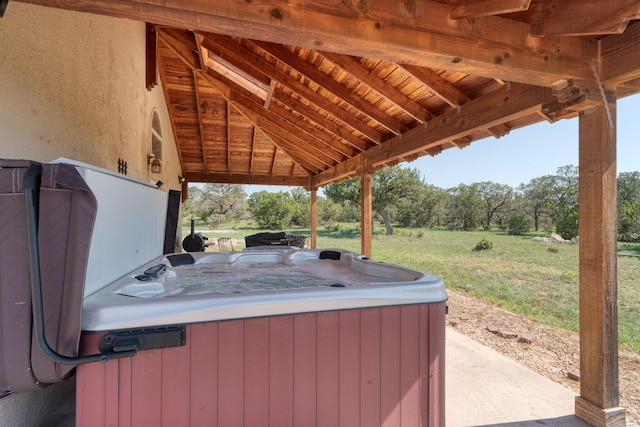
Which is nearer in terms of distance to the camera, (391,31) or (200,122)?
(391,31)

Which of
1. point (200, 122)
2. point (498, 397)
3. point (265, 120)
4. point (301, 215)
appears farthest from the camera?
point (301, 215)

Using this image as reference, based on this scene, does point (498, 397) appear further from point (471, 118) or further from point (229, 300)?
point (471, 118)

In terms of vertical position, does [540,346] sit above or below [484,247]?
below

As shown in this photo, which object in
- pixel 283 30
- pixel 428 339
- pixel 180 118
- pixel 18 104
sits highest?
pixel 180 118

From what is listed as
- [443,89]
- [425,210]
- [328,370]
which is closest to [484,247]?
[443,89]

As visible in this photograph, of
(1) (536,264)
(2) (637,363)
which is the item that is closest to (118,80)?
(2) (637,363)

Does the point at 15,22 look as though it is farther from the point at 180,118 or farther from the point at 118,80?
the point at 180,118

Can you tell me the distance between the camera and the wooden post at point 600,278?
6.07 ft

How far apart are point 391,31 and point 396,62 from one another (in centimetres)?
18

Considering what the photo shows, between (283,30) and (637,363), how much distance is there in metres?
4.31

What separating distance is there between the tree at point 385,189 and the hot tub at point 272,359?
16.1m

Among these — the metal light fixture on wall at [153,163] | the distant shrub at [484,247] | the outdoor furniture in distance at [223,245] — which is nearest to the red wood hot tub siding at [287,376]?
the metal light fixture on wall at [153,163]

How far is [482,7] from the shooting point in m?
1.45

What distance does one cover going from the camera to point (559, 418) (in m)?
1.96
